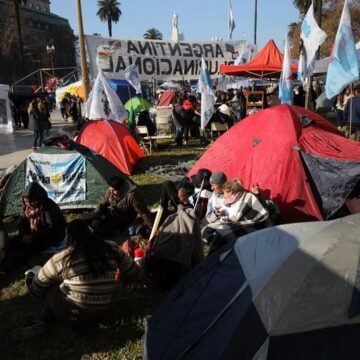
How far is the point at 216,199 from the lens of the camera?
5.40 meters

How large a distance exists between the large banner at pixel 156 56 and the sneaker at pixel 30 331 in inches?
337

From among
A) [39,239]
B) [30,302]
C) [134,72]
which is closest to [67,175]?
[39,239]

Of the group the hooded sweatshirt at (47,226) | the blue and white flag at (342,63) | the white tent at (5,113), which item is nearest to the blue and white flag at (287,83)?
the blue and white flag at (342,63)

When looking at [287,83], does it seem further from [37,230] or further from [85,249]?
[85,249]

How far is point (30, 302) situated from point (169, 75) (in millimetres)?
9958

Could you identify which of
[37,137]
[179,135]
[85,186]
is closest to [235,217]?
[85,186]

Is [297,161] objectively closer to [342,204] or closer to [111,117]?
[342,204]

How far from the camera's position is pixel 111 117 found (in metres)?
10.1

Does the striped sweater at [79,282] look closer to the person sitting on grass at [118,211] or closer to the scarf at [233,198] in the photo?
the scarf at [233,198]

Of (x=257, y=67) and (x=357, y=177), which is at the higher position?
(x=257, y=67)

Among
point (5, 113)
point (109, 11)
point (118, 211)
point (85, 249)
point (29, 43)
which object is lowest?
point (118, 211)

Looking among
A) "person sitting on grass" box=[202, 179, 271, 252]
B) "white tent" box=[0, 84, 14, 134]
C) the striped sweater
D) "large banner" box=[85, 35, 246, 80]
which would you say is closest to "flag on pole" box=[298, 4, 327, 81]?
"large banner" box=[85, 35, 246, 80]

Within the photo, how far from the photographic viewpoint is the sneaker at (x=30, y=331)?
362 centimetres

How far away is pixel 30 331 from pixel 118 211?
254 centimetres
